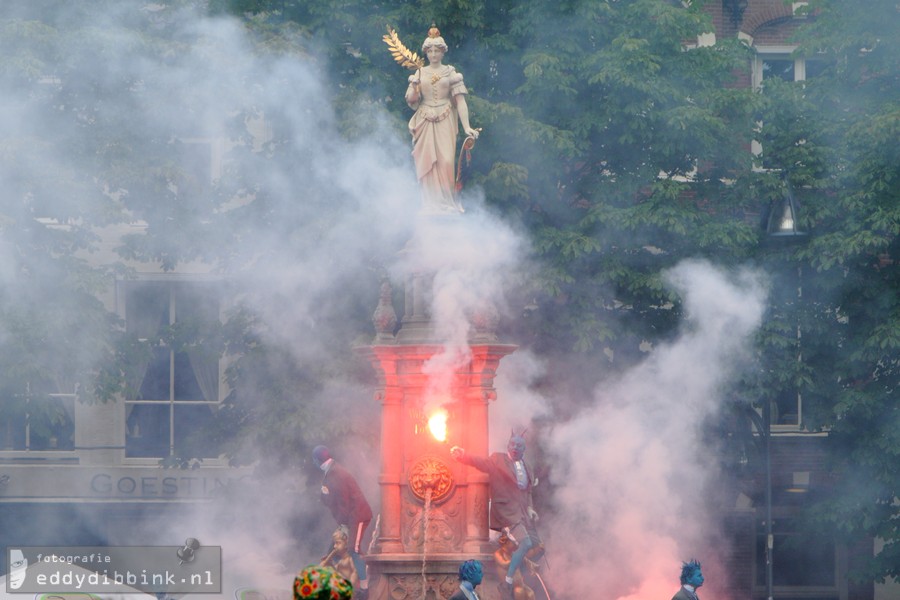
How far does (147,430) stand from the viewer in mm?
25312

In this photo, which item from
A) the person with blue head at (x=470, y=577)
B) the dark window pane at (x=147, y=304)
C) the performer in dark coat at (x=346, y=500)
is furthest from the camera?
the dark window pane at (x=147, y=304)

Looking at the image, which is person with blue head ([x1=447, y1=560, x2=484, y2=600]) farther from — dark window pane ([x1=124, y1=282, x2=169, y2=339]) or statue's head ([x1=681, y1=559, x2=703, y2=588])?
dark window pane ([x1=124, y1=282, x2=169, y2=339])

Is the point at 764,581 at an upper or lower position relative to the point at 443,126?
lower

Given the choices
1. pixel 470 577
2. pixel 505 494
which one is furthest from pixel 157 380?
pixel 470 577

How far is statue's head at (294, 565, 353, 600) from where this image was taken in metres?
6.33

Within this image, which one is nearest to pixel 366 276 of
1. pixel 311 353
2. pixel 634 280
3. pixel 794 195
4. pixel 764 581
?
pixel 311 353

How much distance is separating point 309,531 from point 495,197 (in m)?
4.93

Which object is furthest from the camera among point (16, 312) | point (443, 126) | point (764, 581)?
point (764, 581)

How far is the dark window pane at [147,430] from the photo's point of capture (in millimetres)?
25188

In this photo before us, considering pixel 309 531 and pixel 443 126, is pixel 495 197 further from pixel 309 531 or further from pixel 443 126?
pixel 309 531

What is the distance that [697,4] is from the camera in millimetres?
21281

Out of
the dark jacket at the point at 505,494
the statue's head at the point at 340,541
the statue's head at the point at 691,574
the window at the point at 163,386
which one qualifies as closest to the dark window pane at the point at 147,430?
the window at the point at 163,386

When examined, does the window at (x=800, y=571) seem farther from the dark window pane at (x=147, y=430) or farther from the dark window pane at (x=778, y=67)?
the dark window pane at (x=147, y=430)

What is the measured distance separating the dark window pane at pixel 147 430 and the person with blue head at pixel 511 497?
10282 millimetres
